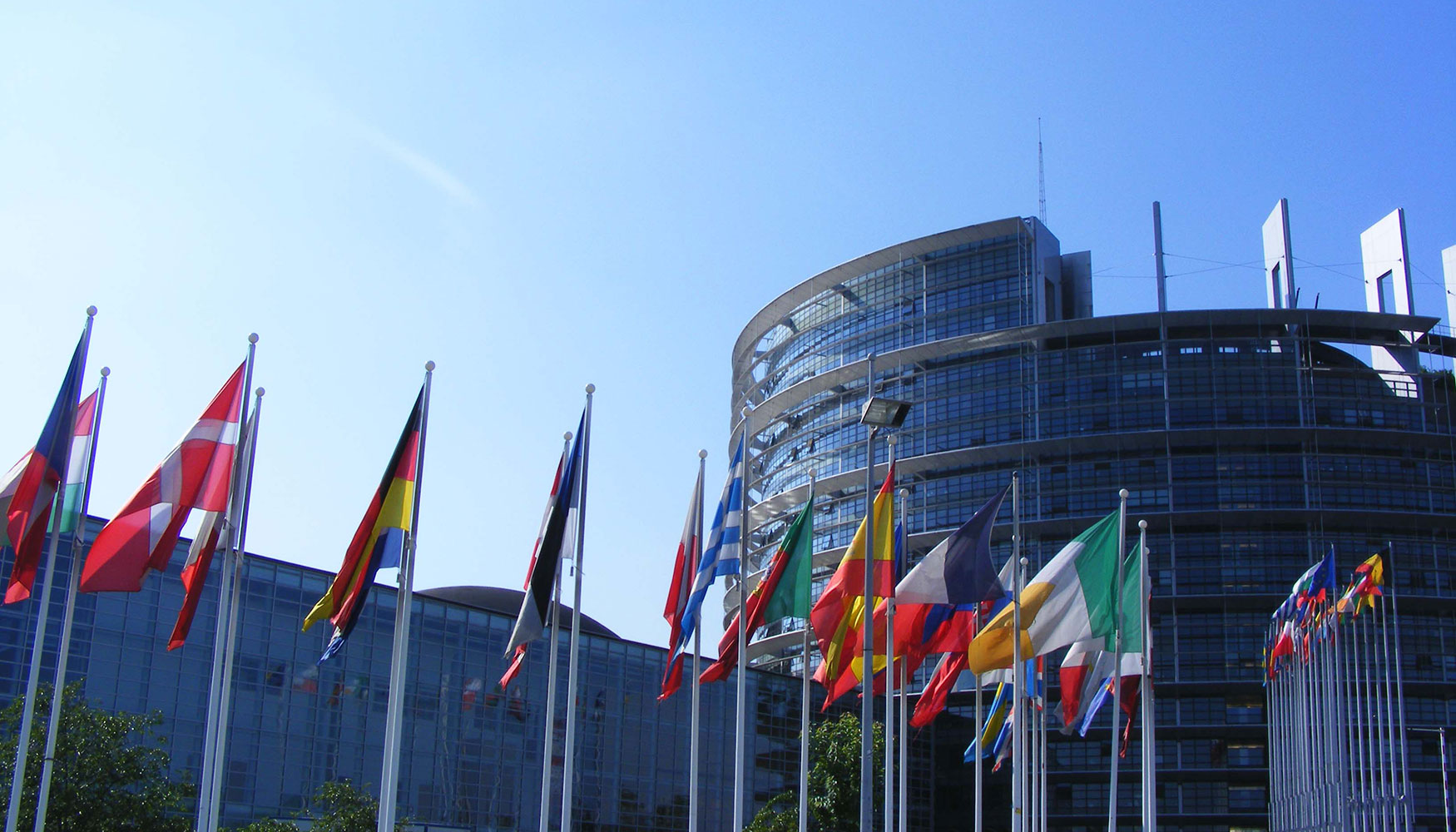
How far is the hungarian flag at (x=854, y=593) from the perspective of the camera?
31.3 m

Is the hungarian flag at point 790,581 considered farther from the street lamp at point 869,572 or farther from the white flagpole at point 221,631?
the white flagpole at point 221,631

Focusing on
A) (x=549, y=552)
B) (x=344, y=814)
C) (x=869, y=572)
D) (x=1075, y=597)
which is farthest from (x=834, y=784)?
(x=549, y=552)

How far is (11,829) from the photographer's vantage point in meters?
29.7

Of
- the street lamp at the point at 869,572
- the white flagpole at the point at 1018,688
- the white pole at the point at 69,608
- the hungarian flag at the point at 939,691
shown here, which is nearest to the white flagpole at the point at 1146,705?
the white flagpole at the point at 1018,688

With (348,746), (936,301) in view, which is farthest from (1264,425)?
(348,746)

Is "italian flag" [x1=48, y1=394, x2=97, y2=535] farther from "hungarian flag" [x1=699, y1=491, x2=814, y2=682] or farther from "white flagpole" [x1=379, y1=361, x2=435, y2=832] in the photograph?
"hungarian flag" [x1=699, y1=491, x2=814, y2=682]

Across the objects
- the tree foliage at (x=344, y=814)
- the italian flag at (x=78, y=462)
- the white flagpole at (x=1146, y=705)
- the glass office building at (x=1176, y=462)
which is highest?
the glass office building at (x=1176, y=462)

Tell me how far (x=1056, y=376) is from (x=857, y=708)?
82.3 feet

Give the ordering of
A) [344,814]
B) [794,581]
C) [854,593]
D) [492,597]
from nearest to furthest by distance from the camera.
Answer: [854,593] → [794,581] → [344,814] → [492,597]

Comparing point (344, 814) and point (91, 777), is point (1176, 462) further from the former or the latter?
point (91, 777)

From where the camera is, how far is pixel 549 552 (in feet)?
99.5

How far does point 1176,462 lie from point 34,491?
A: 79520mm

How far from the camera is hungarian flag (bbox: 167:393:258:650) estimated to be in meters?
28.6

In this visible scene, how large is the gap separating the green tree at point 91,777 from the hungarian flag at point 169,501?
43.1 ft
